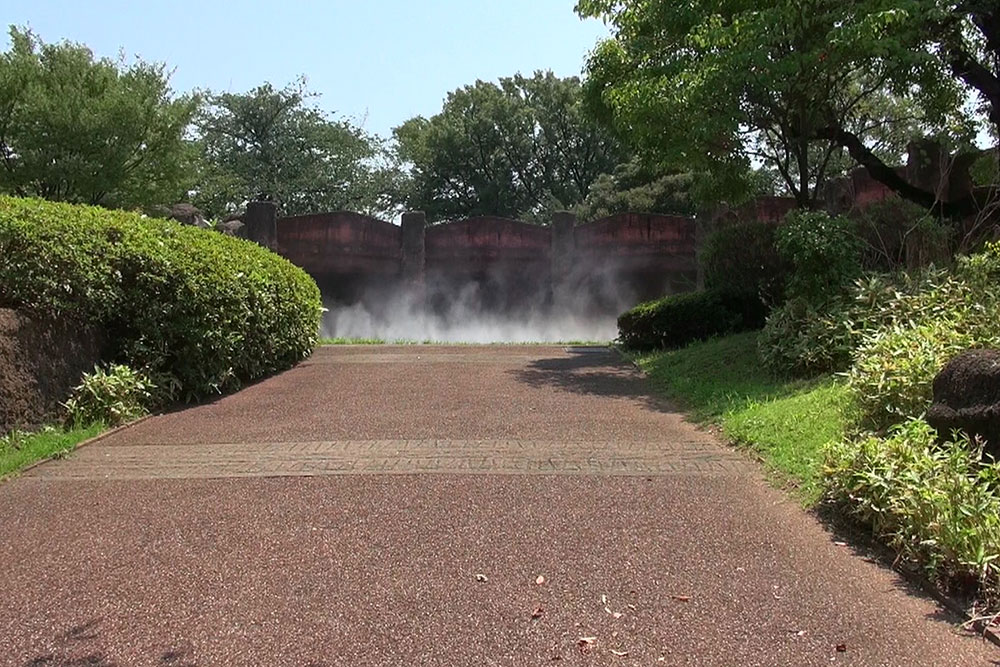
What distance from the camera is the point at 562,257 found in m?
20.2

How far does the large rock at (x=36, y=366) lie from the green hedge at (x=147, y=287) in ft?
0.66

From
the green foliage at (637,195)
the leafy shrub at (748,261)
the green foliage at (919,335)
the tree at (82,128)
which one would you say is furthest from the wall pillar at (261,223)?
the green foliage at (919,335)

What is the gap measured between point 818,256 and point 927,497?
5.78 meters

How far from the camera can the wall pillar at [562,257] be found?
20172 mm

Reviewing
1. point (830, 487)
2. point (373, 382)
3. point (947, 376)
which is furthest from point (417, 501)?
point (373, 382)

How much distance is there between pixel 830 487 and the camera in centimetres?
494

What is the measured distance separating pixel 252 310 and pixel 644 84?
17.5 feet

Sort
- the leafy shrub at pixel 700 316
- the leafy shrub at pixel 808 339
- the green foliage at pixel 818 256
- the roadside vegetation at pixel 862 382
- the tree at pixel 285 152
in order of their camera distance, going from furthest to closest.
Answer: the tree at pixel 285 152, the leafy shrub at pixel 700 316, the green foliage at pixel 818 256, the leafy shrub at pixel 808 339, the roadside vegetation at pixel 862 382

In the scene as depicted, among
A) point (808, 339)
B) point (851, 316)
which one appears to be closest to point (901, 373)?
point (808, 339)

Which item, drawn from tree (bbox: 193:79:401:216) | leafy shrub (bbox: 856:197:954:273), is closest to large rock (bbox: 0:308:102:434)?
leafy shrub (bbox: 856:197:954:273)

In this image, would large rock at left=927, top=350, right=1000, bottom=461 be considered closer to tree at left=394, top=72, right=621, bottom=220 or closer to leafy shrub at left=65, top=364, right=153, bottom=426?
leafy shrub at left=65, top=364, right=153, bottom=426

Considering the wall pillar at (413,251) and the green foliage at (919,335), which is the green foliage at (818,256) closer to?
the green foliage at (919,335)

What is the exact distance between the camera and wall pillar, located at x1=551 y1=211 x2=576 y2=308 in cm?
2017

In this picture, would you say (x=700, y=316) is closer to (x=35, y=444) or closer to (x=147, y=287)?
(x=147, y=287)
